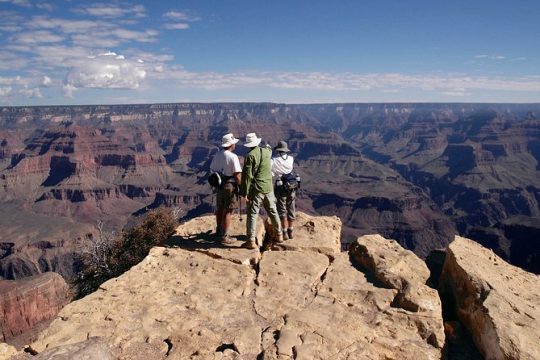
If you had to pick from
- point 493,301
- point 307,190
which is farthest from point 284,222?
point 307,190

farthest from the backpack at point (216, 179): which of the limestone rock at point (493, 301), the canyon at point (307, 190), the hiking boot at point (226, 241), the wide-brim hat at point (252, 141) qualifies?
the canyon at point (307, 190)

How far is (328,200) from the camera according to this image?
10800 cm

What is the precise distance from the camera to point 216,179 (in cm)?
868

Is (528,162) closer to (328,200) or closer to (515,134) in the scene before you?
(515,134)

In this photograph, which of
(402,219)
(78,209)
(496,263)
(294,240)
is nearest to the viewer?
(496,263)

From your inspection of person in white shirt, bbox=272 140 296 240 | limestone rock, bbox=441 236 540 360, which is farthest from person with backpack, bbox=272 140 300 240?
limestone rock, bbox=441 236 540 360

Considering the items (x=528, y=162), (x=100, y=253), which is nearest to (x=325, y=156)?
(x=528, y=162)

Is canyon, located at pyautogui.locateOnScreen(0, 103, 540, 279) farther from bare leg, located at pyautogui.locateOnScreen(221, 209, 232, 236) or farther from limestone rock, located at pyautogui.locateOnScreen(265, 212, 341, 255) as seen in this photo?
bare leg, located at pyautogui.locateOnScreen(221, 209, 232, 236)

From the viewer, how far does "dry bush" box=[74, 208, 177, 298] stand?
1296 centimetres

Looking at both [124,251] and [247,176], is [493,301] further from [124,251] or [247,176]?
[124,251]

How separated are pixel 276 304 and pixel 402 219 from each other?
90764 millimetres

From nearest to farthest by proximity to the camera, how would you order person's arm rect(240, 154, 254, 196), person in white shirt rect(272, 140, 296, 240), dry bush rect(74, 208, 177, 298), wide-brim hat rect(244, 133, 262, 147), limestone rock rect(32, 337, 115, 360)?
limestone rock rect(32, 337, 115, 360) < person's arm rect(240, 154, 254, 196) < wide-brim hat rect(244, 133, 262, 147) < person in white shirt rect(272, 140, 296, 240) < dry bush rect(74, 208, 177, 298)

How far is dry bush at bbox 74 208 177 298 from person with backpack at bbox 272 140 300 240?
4.96 meters

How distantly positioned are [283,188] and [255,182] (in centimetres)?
115
